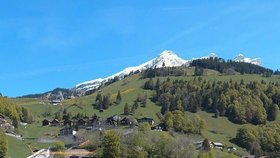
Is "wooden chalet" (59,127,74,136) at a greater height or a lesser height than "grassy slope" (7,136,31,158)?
greater

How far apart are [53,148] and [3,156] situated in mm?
29167

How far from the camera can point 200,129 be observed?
7781 inches

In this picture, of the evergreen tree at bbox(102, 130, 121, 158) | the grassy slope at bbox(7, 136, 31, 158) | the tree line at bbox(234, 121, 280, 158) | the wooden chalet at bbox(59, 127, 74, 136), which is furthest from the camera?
the tree line at bbox(234, 121, 280, 158)

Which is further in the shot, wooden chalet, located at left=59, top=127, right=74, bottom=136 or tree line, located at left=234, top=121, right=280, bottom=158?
tree line, located at left=234, top=121, right=280, bottom=158

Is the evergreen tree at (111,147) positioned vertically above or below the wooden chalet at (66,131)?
below

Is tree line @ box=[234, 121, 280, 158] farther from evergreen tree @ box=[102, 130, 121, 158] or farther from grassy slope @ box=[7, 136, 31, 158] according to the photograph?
evergreen tree @ box=[102, 130, 121, 158]

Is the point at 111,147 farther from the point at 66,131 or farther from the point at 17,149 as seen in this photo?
the point at 66,131

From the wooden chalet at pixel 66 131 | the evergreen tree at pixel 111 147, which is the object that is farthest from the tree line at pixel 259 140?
the evergreen tree at pixel 111 147

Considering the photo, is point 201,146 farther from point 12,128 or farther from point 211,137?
point 12,128

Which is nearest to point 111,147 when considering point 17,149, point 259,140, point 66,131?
point 17,149

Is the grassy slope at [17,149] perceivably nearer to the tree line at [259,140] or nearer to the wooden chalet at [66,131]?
the wooden chalet at [66,131]

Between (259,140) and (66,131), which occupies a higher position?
(66,131)

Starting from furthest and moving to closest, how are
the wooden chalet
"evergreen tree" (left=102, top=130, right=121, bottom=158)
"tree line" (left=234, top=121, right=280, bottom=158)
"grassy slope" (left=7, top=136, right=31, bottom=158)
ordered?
"tree line" (left=234, top=121, right=280, bottom=158), the wooden chalet, "grassy slope" (left=7, top=136, right=31, bottom=158), "evergreen tree" (left=102, top=130, right=121, bottom=158)

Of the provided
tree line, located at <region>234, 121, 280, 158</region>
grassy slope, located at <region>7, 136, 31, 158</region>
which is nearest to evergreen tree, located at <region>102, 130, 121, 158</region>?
grassy slope, located at <region>7, 136, 31, 158</region>
